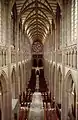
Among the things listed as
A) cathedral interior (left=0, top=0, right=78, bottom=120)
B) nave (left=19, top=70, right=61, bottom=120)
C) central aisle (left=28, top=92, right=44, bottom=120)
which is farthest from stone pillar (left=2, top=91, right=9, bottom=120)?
central aisle (left=28, top=92, right=44, bottom=120)

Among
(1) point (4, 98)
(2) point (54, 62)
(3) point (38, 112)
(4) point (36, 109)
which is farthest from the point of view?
(2) point (54, 62)

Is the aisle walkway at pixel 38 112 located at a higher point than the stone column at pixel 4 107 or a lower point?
lower

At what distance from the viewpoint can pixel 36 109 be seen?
28.1 m

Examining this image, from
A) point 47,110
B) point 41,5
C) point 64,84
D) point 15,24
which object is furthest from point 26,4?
point 47,110

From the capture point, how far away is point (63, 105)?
18.7 metres

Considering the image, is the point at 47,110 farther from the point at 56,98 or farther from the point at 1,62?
the point at 1,62

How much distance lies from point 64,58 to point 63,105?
497 centimetres

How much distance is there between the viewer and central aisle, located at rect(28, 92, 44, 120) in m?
24.6

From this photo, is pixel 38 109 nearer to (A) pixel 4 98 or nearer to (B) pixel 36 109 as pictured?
(B) pixel 36 109

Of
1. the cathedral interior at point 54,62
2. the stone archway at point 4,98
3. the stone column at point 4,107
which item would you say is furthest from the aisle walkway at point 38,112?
the stone archway at point 4,98

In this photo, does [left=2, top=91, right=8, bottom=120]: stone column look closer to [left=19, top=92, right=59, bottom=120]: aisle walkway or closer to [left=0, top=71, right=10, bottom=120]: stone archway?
[left=0, top=71, right=10, bottom=120]: stone archway

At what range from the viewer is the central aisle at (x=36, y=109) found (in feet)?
80.7

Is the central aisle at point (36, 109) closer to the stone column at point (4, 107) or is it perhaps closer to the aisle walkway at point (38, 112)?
the aisle walkway at point (38, 112)

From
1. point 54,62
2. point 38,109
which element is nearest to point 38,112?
point 38,109
